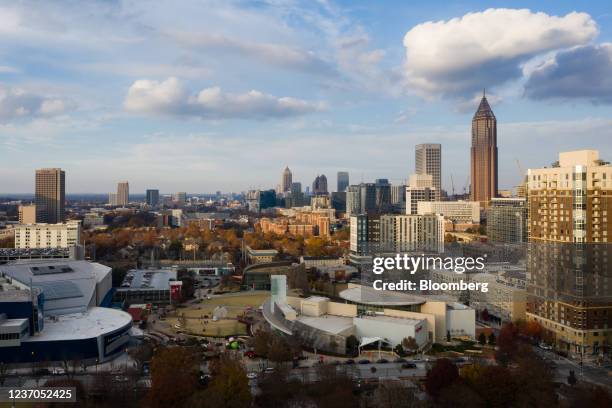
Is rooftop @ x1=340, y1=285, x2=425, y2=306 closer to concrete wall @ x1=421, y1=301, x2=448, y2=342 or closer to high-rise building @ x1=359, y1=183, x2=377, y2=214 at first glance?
concrete wall @ x1=421, y1=301, x2=448, y2=342

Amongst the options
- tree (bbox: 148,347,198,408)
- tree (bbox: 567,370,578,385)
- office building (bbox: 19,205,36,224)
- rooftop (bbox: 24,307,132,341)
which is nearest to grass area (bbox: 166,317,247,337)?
rooftop (bbox: 24,307,132,341)

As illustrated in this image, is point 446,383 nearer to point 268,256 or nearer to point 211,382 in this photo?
point 211,382

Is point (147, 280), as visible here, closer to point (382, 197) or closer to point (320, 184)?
point (382, 197)

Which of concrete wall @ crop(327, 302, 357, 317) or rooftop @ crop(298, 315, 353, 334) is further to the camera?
concrete wall @ crop(327, 302, 357, 317)

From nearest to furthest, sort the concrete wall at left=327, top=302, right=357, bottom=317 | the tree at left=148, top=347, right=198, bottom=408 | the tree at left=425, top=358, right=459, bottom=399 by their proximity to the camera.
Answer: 1. the tree at left=148, top=347, right=198, bottom=408
2. the tree at left=425, top=358, right=459, bottom=399
3. the concrete wall at left=327, top=302, right=357, bottom=317

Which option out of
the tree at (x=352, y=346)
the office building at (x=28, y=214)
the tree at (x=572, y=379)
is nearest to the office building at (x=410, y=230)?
the tree at (x=352, y=346)

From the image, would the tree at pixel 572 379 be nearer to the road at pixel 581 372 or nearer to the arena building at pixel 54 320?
the road at pixel 581 372

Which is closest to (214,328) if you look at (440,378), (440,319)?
(440,319)

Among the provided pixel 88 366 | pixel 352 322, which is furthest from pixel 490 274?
pixel 88 366
